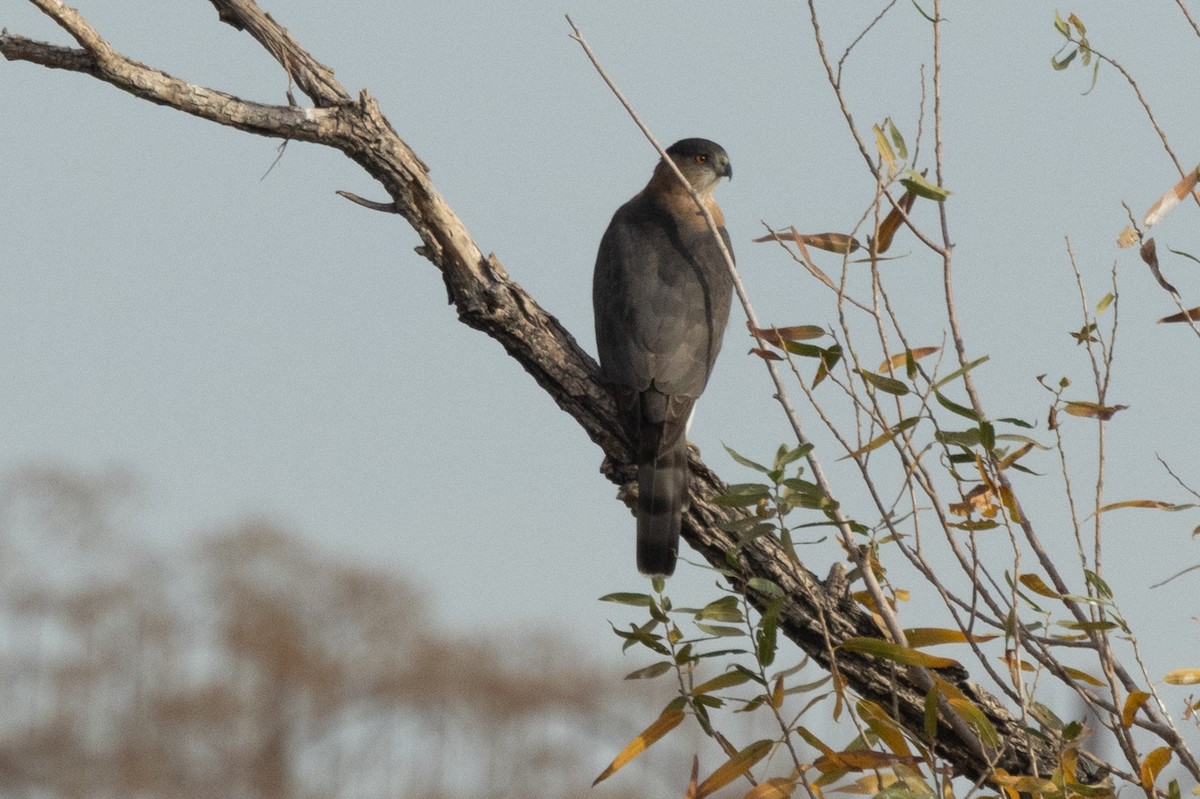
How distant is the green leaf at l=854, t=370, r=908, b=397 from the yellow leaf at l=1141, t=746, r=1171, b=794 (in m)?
0.82

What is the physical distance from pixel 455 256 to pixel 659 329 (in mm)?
1044

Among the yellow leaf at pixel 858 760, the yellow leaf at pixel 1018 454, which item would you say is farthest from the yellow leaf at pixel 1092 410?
the yellow leaf at pixel 858 760

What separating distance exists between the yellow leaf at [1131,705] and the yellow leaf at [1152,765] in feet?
0.27

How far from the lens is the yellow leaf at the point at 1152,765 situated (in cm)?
271

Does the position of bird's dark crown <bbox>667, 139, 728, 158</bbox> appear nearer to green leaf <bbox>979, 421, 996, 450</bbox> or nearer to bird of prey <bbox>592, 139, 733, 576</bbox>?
bird of prey <bbox>592, 139, 733, 576</bbox>

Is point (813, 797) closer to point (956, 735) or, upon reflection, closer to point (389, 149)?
point (956, 735)

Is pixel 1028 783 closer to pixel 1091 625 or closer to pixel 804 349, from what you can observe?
pixel 1091 625

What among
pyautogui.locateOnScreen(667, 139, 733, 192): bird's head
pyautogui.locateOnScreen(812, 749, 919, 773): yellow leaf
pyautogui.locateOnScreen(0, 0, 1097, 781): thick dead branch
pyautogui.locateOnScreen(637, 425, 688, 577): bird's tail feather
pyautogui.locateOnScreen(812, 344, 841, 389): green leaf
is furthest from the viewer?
pyautogui.locateOnScreen(667, 139, 733, 192): bird's head

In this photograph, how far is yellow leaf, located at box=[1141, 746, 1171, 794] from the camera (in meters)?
2.71

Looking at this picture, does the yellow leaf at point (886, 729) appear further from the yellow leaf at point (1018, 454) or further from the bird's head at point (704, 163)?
the bird's head at point (704, 163)

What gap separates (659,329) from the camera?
4.46 metres

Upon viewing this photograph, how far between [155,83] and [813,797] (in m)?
2.07

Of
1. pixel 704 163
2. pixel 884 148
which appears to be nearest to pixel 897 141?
pixel 884 148

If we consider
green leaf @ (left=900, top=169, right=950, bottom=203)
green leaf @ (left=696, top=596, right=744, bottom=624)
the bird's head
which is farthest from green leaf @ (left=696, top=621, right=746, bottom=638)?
the bird's head
